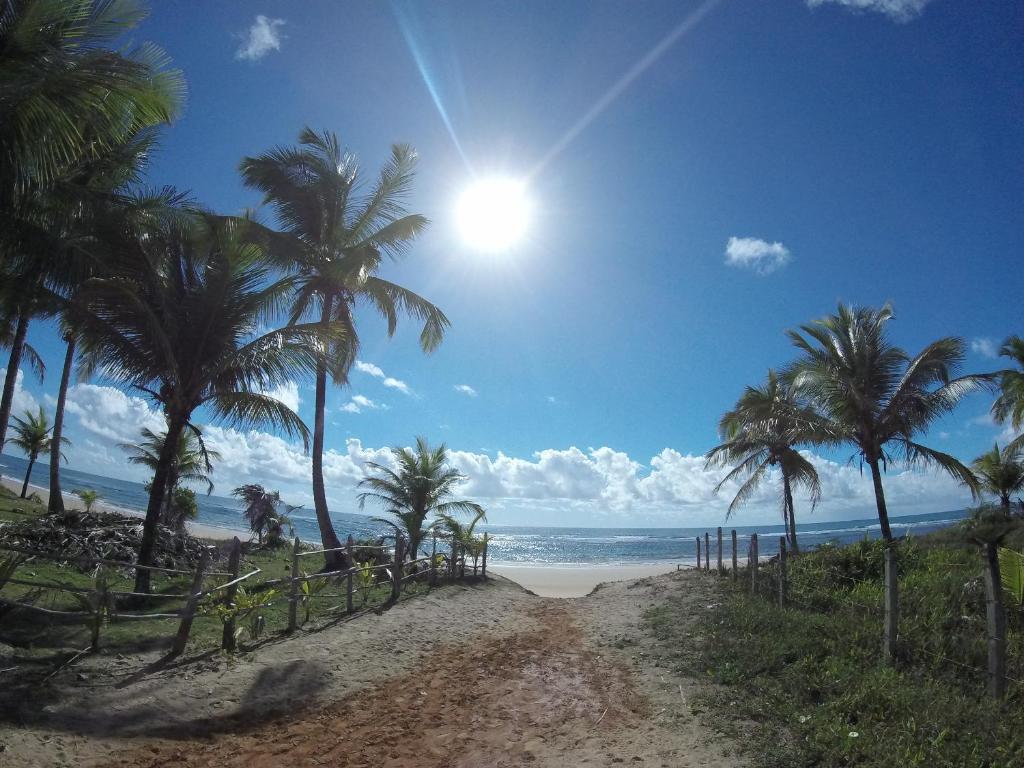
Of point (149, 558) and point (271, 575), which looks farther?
point (271, 575)

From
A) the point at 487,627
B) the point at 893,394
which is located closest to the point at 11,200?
the point at 487,627

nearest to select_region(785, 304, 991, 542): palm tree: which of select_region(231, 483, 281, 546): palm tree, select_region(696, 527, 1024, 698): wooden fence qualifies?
select_region(696, 527, 1024, 698): wooden fence

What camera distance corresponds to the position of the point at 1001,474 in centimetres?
1895

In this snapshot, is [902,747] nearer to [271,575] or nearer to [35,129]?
[35,129]

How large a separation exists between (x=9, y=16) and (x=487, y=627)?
9485 millimetres

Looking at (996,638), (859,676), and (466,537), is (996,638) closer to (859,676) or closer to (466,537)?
(859,676)

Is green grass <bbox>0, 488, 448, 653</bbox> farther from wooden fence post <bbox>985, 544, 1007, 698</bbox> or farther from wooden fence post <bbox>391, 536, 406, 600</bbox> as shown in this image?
wooden fence post <bbox>985, 544, 1007, 698</bbox>

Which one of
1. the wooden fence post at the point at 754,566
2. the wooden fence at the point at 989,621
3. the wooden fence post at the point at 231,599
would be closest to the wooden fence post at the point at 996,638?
the wooden fence at the point at 989,621

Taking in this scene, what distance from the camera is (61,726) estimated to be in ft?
13.4

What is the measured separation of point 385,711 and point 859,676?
432 cm

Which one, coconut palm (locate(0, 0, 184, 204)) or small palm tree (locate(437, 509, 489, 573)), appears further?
small palm tree (locate(437, 509, 489, 573))

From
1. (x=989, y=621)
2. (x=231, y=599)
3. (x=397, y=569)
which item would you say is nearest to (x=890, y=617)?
(x=989, y=621)

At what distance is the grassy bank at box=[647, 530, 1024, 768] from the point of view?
396 centimetres

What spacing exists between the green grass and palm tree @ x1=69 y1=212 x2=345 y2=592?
1045 millimetres
